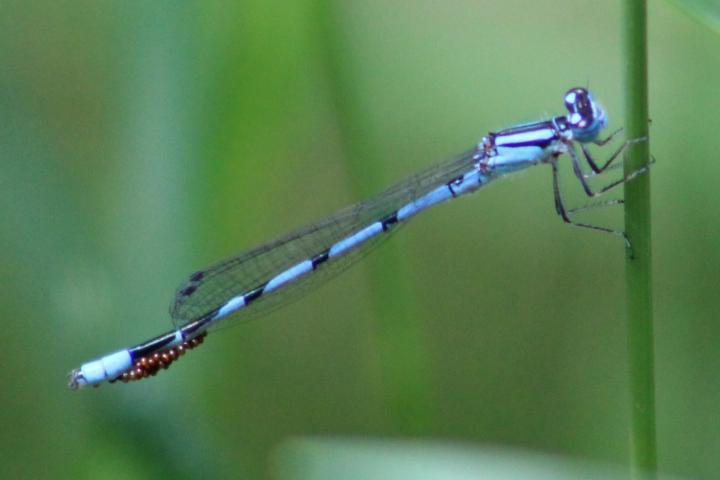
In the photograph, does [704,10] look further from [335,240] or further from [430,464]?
[335,240]

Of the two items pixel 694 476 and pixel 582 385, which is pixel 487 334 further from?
pixel 694 476

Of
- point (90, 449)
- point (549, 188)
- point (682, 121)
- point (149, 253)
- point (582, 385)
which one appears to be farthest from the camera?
point (549, 188)

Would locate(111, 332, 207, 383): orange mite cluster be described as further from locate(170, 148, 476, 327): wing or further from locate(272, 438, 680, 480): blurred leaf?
locate(272, 438, 680, 480): blurred leaf

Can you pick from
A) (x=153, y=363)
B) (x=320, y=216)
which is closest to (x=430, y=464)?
(x=153, y=363)

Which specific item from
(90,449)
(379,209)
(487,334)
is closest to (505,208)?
(487,334)

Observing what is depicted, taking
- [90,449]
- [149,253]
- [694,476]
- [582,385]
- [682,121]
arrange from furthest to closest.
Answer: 1. [582,385]
2. [682,121]
3. [694,476]
4. [149,253]
5. [90,449]

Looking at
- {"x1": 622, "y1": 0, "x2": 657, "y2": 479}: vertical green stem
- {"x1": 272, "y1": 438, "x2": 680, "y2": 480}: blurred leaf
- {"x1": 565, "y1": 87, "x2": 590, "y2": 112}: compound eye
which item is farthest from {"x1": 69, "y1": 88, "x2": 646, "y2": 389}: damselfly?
{"x1": 272, "y1": 438, "x2": 680, "y2": 480}: blurred leaf

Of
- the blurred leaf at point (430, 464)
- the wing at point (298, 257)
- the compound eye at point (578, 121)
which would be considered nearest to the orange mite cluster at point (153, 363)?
the wing at point (298, 257)
